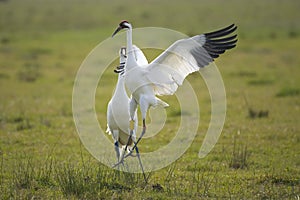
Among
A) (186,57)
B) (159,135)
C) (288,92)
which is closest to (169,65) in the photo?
(186,57)

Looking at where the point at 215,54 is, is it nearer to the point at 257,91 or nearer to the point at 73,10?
the point at 257,91

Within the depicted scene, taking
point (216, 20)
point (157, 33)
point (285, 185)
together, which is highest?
point (216, 20)

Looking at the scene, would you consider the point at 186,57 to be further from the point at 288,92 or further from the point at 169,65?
the point at 288,92

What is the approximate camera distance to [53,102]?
43.3ft

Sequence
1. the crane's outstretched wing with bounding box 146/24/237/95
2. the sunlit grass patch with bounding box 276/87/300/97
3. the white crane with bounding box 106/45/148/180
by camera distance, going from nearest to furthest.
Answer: the crane's outstretched wing with bounding box 146/24/237/95 → the white crane with bounding box 106/45/148/180 → the sunlit grass patch with bounding box 276/87/300/97

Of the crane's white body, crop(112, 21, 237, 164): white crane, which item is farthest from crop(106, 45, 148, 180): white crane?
crop(112, 21, 237, 164): white crane

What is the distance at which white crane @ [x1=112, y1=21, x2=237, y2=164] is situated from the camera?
22.2 ft

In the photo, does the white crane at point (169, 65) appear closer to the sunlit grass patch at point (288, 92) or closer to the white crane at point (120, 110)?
the white crane at point (120, 110)

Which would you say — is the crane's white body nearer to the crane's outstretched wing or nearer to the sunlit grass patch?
the crane's outstretched wing

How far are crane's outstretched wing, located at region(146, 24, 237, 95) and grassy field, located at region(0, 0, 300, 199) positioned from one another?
136 centimetres

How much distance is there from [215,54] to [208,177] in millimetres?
1681

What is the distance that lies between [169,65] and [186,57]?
27 centimetres

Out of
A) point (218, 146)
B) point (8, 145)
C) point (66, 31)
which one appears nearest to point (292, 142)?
point (218, 146)

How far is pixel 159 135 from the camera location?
32.6 feet
